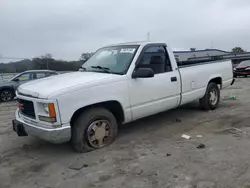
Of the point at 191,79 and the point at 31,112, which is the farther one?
the point at 191,79

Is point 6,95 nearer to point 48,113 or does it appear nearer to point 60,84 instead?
point 60,84

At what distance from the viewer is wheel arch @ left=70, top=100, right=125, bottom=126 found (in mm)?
5007

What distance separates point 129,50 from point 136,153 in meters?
2.16

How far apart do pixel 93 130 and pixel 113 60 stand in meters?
1.62

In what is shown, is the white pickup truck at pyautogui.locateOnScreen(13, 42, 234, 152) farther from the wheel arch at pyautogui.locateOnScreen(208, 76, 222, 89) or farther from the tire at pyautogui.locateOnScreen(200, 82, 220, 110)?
the wheel arch at pyautogui.locateOnScreen(208, 76, 222, 89)

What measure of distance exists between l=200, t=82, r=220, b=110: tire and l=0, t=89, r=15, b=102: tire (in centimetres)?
968

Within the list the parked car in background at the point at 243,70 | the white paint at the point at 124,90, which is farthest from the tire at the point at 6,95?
the parked car in background at the point at 243,70

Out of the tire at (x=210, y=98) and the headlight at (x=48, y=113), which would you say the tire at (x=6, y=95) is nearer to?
the tire at (x=210, y=98)

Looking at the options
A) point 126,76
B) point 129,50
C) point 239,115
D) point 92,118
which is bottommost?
point 239,115

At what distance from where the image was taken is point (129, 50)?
6031 mm

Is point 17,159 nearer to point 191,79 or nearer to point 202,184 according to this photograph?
point 202,184

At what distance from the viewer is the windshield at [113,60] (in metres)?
5.71

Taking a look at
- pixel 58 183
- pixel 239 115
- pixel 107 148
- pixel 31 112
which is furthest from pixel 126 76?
pixel 239 115

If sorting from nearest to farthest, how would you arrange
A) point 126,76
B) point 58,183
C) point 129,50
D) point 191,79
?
point 58,183, point 126,76, point 129,50, point 191,79
